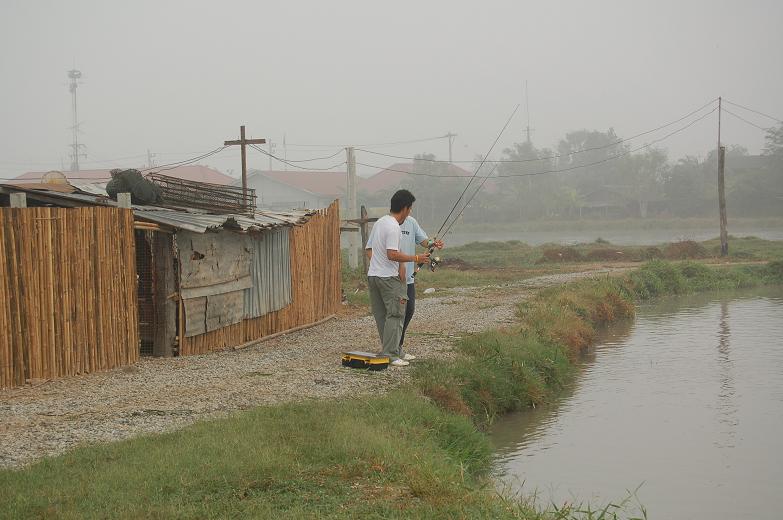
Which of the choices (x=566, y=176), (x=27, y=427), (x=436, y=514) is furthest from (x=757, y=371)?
(x=566, y=176)

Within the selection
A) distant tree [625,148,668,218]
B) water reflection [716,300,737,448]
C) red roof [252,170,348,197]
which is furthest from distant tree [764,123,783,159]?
water reflection [716,300,737,448]

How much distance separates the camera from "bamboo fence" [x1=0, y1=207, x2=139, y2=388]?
30.4 ft

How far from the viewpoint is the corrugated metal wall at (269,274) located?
13836mm

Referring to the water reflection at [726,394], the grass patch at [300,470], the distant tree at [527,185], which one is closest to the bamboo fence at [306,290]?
the grass patch at [300,470]

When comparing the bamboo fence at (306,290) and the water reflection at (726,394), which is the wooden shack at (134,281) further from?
Answer: the water reflection at (726,394)

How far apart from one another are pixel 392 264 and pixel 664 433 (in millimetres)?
3810

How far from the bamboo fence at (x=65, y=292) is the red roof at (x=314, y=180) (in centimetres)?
5475

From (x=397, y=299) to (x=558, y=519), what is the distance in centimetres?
440

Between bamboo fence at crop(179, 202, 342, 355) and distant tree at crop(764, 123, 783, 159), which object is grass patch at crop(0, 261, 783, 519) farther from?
distant tree at crop(764, 123, 783, 159)

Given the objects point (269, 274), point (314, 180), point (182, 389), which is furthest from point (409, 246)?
point (314, 180)

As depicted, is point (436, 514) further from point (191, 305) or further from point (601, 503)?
point (191, 305)

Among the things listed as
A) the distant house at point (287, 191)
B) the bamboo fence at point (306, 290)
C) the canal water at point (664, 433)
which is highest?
the distant house at point (287, 191)

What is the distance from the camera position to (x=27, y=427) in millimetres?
7453

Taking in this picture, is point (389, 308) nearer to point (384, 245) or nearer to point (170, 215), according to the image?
point (384, 245)
